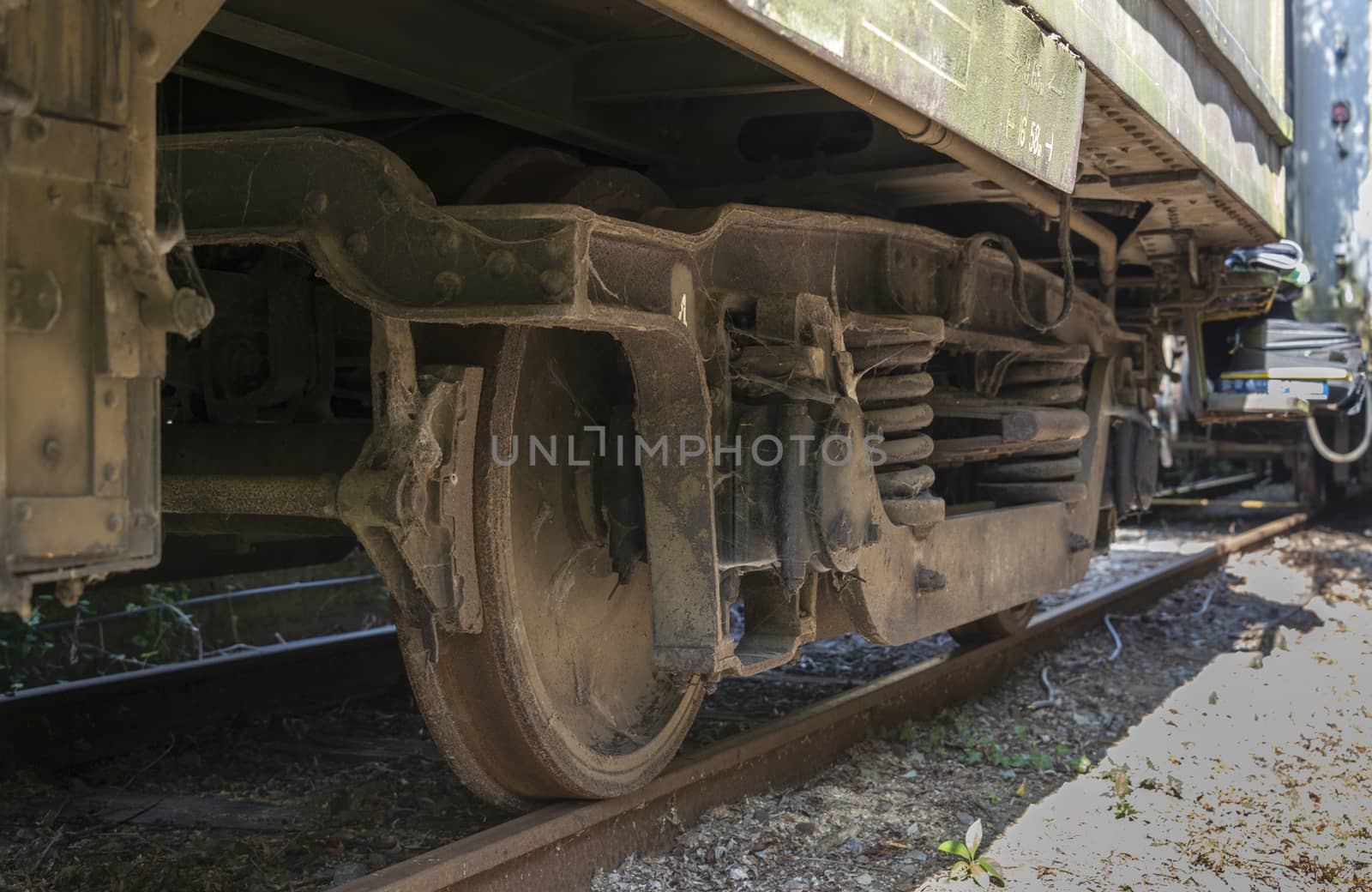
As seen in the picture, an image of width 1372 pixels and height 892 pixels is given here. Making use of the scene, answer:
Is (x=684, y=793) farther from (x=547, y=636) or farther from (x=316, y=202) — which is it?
(x=316, y=202)

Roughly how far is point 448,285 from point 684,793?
5.80 feet

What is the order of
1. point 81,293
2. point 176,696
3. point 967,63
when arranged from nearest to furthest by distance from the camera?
1. point 81,293
2. point 967,63
3. point 176,696

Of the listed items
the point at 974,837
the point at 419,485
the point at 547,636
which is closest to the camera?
the point at 419,485

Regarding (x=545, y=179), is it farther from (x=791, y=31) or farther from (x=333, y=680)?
(x=333, y=680)

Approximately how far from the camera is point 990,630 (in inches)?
237

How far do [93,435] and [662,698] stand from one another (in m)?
2.24

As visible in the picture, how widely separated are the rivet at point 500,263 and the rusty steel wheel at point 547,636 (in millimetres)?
487

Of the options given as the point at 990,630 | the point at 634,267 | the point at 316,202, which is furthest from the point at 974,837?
the point at 990,630

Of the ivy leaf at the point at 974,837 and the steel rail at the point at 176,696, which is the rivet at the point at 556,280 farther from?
the steel rail at the point at 176,696

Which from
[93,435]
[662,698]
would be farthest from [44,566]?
[662,698]

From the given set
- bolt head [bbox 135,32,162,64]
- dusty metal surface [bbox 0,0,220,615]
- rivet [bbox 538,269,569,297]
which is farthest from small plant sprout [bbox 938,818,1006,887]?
bolt head [bbox 135,32,162,64]

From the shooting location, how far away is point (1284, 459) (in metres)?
13.2

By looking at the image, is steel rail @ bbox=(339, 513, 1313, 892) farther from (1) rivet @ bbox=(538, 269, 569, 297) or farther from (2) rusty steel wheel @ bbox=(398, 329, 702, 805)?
(1) rivet @ bbox=(538, 269, 569, 297)

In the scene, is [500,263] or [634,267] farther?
[634,267]
